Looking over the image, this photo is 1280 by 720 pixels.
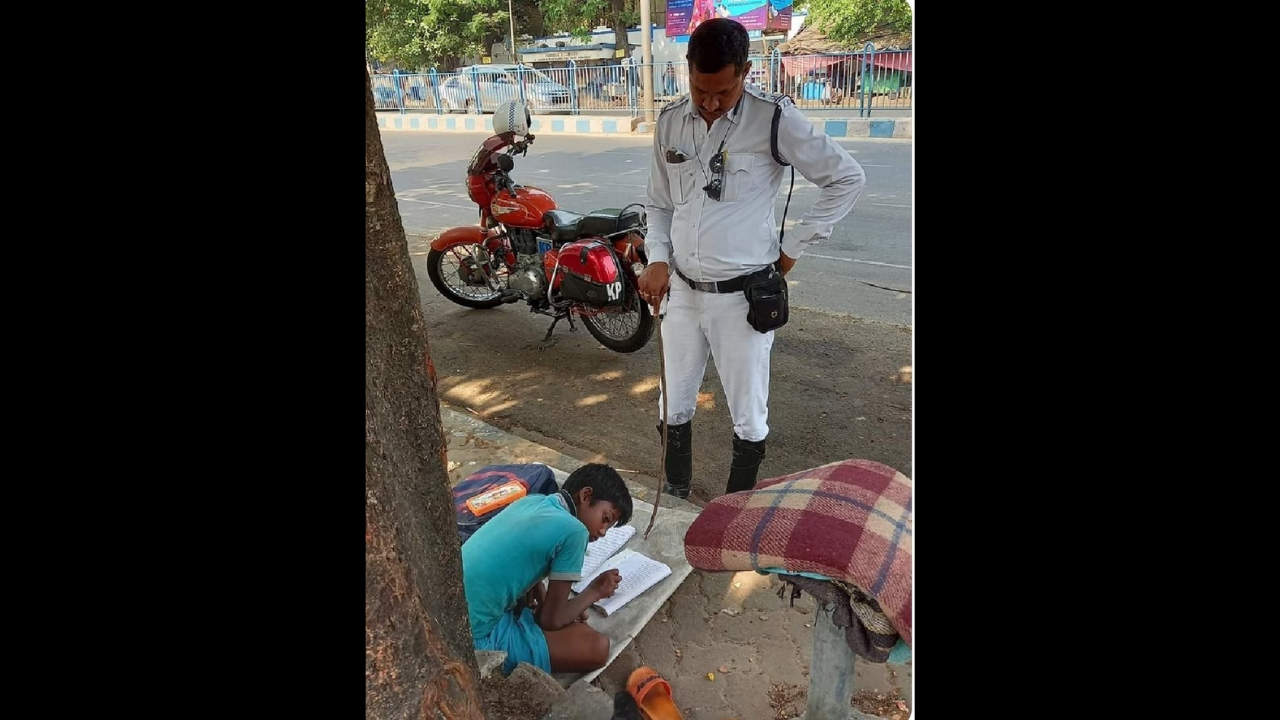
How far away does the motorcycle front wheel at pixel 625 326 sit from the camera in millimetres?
4543

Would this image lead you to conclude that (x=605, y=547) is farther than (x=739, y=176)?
Yes

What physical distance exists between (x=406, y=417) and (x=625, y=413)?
270 cm

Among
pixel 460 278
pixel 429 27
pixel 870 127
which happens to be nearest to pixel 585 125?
pixel 870 127

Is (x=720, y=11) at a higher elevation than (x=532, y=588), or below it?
higher

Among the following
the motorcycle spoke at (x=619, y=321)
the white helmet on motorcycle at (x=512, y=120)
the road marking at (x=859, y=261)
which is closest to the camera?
the motorcycle spoke at (x=619, y=321)

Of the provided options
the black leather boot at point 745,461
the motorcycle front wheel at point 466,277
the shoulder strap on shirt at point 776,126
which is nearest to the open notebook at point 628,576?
the black leather boot at point 745,461

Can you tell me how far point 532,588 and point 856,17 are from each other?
21387 millimetres

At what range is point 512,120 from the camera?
523cm

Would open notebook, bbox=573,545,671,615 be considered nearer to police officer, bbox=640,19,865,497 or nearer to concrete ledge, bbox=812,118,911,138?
police officer, bbox=640,19,865,497

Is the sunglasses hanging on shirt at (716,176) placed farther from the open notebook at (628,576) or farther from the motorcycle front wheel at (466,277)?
the motorcycle front wheel at (466,277)

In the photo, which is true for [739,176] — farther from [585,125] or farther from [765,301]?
[585,125]

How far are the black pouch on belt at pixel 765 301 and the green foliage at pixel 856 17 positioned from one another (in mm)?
19712
